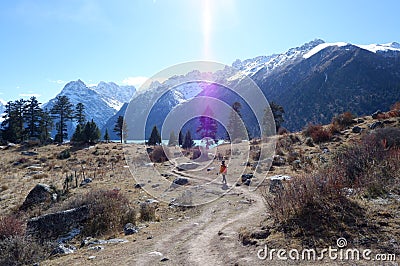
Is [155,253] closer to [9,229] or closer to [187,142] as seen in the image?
[9,229]

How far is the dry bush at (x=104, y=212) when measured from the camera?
12070 mm

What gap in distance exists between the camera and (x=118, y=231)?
12.0 meters

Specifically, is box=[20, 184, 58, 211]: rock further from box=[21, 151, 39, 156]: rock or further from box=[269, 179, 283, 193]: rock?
box=[21, 151, 39, 156]: rock

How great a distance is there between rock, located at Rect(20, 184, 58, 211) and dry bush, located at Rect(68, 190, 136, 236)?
4.59 meters

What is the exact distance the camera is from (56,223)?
1221 cm

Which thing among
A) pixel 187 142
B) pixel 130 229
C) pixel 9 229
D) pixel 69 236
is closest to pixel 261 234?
pixel 130 229

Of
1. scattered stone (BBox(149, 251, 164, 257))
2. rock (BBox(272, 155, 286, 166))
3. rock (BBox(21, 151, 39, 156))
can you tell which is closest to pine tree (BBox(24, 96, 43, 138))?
rock (BBox(21, 151, 39, 156))

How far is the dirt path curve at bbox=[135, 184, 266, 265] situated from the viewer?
24.6ft

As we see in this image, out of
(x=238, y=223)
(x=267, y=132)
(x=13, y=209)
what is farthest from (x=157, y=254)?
(x=267, y=132)

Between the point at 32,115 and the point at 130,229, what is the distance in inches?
2538

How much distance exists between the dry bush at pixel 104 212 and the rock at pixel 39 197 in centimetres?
459

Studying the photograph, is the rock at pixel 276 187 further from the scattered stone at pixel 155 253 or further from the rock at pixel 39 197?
the rock at pixel 39 197

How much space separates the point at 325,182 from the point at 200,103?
10.2 m

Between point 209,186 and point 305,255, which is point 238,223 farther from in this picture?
point 209,186
